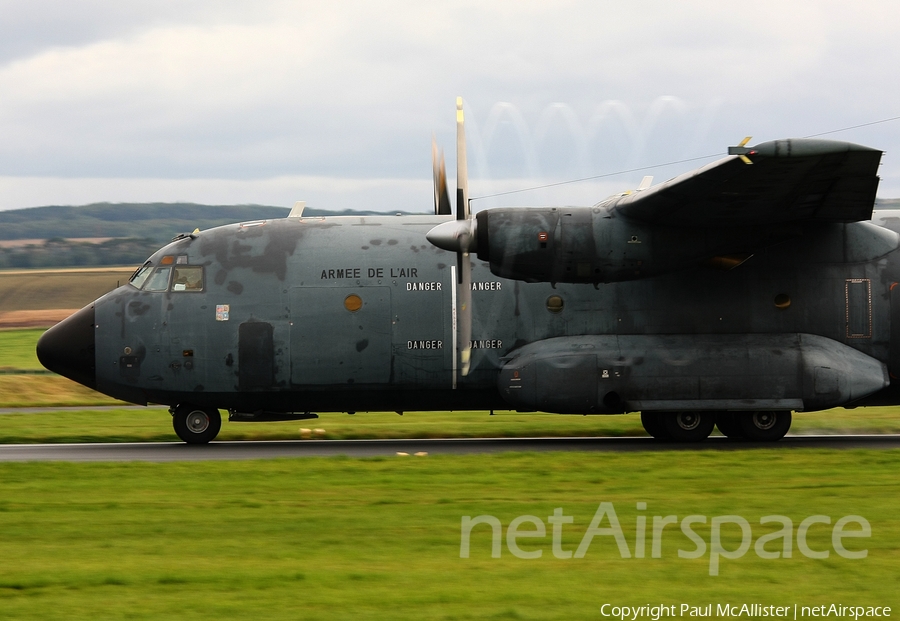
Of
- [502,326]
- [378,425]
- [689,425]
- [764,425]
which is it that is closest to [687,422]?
[689,425]

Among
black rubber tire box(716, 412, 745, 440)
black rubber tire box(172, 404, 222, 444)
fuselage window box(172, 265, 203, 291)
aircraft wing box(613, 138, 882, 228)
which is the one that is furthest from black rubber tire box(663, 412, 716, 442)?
fuselage window box(172, 265, 203, 291)

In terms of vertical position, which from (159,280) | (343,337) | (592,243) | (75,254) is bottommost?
(343,337)

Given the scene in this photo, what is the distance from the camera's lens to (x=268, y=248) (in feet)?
57.9

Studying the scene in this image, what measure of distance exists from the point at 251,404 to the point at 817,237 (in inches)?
396

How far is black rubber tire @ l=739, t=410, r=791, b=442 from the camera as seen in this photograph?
17.1 meters

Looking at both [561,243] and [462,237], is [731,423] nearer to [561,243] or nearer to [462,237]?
[561,243]

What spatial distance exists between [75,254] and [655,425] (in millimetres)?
93604

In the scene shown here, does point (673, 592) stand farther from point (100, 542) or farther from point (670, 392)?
point (670, 392)

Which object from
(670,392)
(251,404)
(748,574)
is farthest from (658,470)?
(251,404)

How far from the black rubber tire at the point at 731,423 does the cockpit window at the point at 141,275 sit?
10.2 metres

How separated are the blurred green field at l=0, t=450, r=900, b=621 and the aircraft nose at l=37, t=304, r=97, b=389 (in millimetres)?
2929

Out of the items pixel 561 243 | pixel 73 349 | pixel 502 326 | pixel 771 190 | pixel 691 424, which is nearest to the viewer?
pixel 771 190

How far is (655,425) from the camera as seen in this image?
17.5m

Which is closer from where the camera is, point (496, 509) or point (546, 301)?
point (496, 509)
